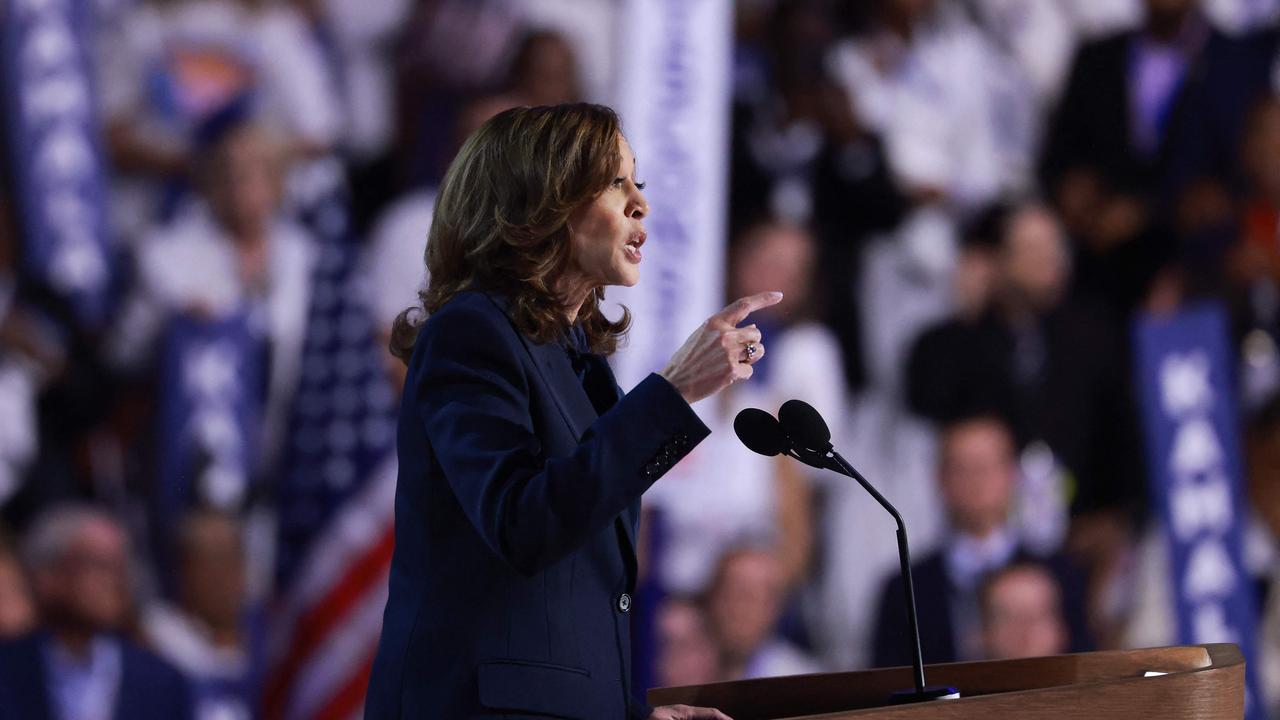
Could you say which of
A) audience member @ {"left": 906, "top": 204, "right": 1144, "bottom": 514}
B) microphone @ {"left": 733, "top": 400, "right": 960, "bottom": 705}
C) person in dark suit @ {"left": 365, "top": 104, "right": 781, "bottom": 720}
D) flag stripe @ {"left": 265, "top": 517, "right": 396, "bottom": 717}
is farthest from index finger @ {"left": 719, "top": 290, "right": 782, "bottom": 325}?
audience member @ {"left": 906, "top": 204, "right": 1144, "bottom": 514}

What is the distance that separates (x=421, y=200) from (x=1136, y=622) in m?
3.41

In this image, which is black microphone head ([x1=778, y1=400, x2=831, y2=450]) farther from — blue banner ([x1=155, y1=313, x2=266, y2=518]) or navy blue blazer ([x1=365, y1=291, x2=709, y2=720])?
blue banner ([x1=155, y1=313, x2=266, y2=518])

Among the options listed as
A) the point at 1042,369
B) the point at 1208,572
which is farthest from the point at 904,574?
the point at 1208,572

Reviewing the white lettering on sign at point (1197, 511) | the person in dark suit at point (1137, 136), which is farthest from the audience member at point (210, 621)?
the white lettering on sign at point (1197, 511)

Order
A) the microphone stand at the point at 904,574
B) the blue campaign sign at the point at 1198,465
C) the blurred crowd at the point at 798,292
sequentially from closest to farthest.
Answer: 1. the microphone stand at the point at 904,574
2. the blurred crowd at the point at 798,292
3. the blue campaign sign at the point at 1198,465

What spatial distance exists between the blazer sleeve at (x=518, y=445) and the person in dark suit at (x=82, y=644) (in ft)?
10.0

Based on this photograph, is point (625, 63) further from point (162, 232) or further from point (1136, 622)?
point (1136, 622)

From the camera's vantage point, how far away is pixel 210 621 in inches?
172

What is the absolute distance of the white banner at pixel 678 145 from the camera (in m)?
5.12

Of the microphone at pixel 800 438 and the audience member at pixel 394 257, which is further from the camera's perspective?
the audience member at pixel 394 257

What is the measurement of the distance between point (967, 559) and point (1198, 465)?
3.94 ft

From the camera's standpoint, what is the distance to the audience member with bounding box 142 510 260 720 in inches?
170

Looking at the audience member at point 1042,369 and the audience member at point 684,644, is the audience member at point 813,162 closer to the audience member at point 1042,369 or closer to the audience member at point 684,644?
the audience member at point 1042,369

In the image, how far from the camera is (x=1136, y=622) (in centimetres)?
585
